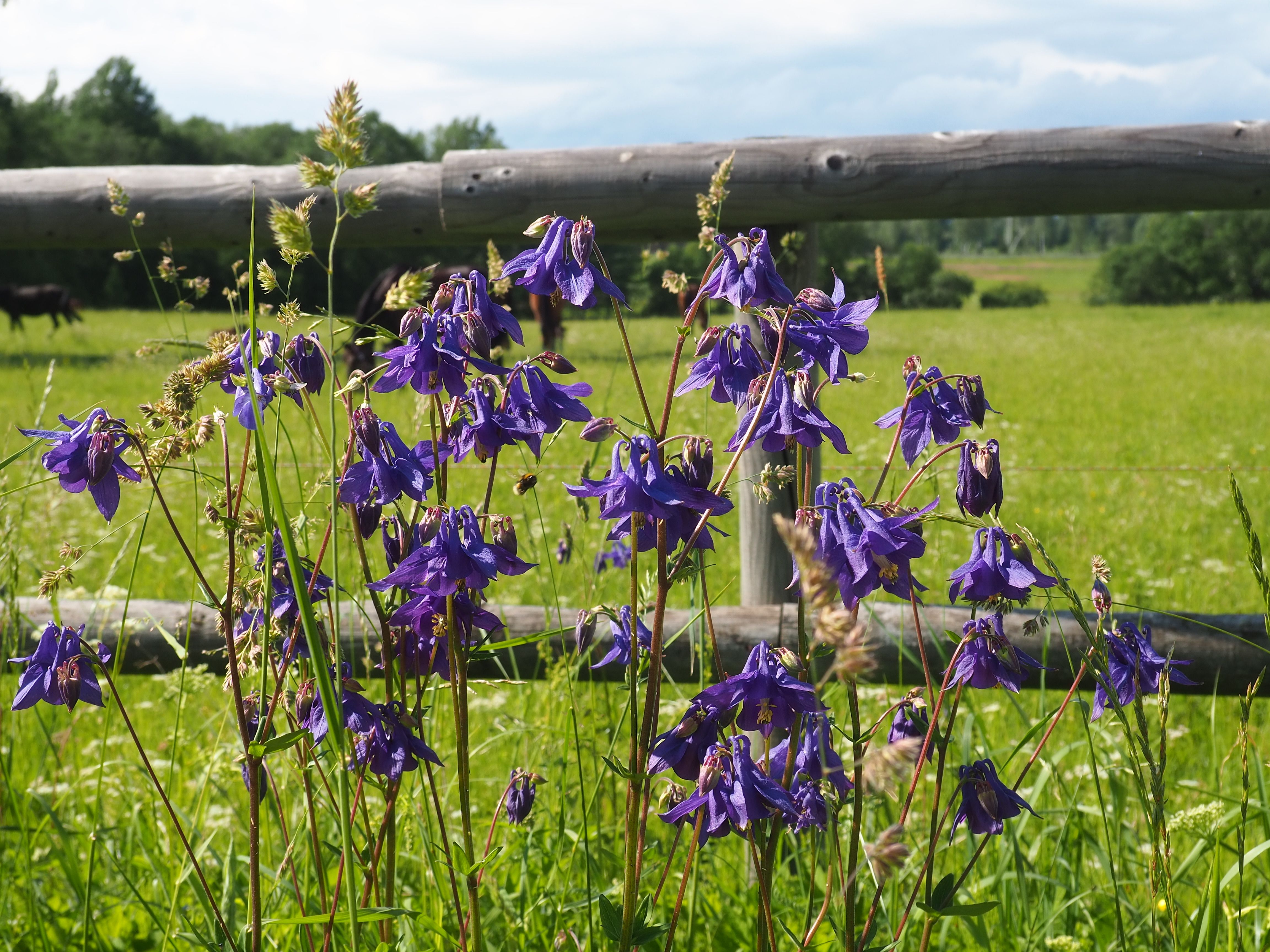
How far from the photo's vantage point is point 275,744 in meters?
1.10

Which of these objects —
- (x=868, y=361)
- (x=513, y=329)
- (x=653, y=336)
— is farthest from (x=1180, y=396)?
(x=513, y=329)

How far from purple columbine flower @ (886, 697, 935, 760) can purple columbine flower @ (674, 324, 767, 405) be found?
1.47 feet

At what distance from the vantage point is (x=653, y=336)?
1861 centimetres

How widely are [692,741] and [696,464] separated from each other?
0.31 metres

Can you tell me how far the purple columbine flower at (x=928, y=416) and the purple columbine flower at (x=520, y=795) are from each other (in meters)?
0.73

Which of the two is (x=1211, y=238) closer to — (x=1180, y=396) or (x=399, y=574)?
(x=1180, y=396)

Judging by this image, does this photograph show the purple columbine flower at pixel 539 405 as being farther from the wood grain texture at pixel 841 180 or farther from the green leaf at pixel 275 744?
the wood grain texture at pixel 841 180

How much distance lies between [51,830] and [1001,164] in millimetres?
2796

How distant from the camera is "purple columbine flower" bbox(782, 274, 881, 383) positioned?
47.1 inches

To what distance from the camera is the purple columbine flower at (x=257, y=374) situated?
118 cm

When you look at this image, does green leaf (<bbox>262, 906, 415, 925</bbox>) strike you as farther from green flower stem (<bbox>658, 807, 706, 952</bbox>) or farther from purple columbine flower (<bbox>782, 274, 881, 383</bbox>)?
purple columbine flower (<bbox>782, 274, 881, 383</bbox>)

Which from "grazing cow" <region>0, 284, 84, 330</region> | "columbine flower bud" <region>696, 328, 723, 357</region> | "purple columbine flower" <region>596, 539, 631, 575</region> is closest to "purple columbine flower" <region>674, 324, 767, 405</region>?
"columbine flower bud" <region>696, 328, 723, 357</region>

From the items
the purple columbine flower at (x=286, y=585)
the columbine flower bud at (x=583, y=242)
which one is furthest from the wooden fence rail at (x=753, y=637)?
the columbine flower bud at (x=583, y=242)

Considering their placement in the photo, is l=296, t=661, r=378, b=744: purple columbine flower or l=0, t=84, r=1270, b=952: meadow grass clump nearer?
l=0, t=84, r=1270, b=952: meadow grass clump
